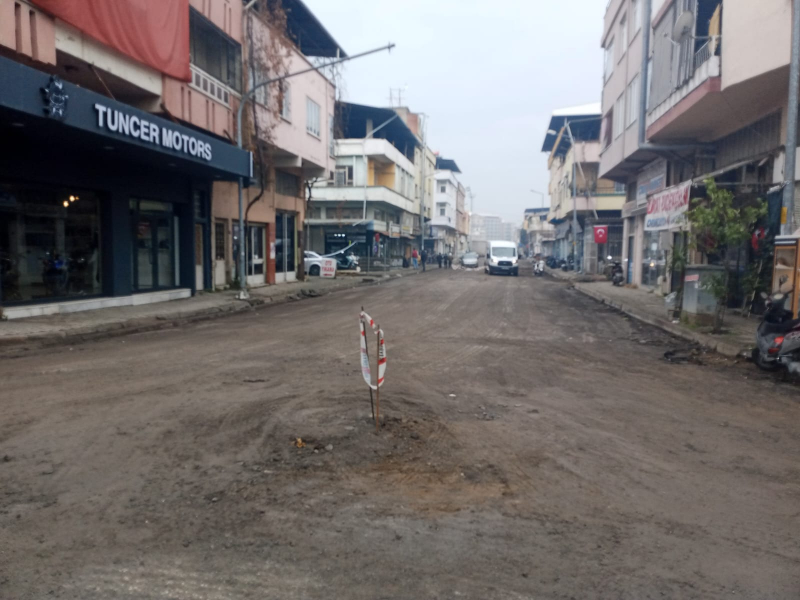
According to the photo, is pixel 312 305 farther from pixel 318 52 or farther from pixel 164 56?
pixel 318 52

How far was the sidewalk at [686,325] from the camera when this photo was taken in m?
12.0

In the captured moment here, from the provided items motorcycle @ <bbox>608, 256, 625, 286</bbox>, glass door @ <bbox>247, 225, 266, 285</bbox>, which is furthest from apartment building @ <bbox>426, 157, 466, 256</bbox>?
glass door @ <bbox>247, 225, 266, 285</bbox>

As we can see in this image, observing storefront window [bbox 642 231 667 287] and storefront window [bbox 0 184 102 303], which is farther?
storefront window [bbox 642 231 667 287]

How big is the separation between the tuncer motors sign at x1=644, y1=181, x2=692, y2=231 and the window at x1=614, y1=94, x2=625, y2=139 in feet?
20.8

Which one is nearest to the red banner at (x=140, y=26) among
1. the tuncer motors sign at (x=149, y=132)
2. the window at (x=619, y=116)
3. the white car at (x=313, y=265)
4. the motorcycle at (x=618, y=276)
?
the tuncer motors sign at (x=149, y=132)

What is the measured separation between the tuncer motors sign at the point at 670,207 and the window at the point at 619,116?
6.35 metres

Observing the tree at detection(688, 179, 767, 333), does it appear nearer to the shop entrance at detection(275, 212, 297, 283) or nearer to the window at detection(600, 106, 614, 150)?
the window at detection(600, 106, 614, 150)

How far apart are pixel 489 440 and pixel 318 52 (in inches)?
1108

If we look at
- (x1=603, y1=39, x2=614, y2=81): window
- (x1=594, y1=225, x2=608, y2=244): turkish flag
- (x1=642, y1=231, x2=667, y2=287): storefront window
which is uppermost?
(x1=603, y1=39, x2=614, y2=81): window

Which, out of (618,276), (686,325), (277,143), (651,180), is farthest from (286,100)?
(618,276)

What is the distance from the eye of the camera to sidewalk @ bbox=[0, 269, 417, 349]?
11930 mm

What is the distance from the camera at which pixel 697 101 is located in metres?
15.9

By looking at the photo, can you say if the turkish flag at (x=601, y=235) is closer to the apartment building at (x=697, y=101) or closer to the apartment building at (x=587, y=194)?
the apartment building at (x=587, y=194)

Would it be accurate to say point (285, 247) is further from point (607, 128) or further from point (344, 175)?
point (344, 175)
